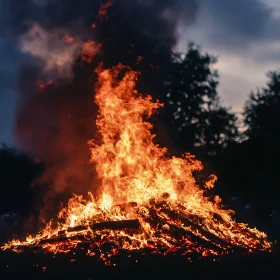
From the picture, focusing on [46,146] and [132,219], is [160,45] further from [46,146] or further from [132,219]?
[132,219]

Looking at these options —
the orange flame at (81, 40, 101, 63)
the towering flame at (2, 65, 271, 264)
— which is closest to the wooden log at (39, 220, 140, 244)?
the towering flame at (2, 65, 271, 264)

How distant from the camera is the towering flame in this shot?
12492 millimetres

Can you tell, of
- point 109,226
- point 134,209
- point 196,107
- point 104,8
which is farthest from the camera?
point 196,107

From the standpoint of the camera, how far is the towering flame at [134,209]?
12.5 metres

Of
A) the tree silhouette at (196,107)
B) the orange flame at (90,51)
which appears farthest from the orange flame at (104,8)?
the tree silhouette at (196,107)

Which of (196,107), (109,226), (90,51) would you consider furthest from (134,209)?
(196,107)

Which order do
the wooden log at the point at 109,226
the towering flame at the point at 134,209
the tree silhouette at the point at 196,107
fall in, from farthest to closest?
1. the tree silhouette at the point at 196,107
2. the wooden log at the point at 109,226
3. the towering flame at the point at 134,209

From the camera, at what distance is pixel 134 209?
14.0m

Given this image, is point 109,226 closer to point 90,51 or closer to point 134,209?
point 134,209

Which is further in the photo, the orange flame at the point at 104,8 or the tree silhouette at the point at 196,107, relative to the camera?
the tree silhouette at the point at 196,107

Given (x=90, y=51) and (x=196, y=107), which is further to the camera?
(x=196, y=107)

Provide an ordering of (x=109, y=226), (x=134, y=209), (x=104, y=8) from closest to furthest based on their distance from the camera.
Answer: (x=109, y=226) < (x=134, y=209) < (x=104, y=8)

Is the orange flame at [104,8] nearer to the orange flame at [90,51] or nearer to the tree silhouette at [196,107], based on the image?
the orange flame at [90,51]

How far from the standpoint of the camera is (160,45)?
2186cm
